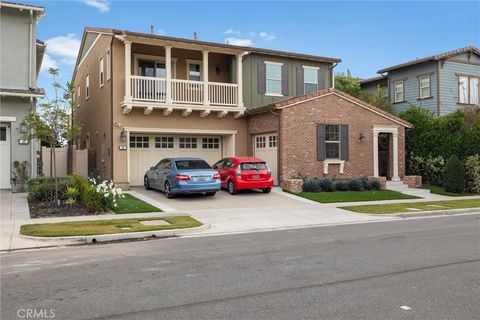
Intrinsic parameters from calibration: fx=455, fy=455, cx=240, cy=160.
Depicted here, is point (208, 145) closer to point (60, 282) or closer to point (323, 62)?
point (323, 62)

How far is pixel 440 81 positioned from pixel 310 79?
32.7 ft

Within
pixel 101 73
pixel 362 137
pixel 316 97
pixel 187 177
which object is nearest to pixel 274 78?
pixel 316 97

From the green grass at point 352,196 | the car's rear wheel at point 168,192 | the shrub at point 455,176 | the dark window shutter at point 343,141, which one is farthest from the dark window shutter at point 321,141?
the car's rear wheel at point 168,192

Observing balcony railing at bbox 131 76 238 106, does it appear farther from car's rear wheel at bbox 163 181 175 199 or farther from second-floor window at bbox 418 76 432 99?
second-floor window at bbox 418 76 432 99

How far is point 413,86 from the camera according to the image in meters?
31.1

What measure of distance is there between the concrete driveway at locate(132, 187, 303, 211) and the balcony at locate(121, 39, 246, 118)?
13.2 feet

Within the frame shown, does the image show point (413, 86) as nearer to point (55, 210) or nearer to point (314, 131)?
point (314, 131)

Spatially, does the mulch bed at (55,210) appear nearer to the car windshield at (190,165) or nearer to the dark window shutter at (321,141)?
the car windshield at (190,165)

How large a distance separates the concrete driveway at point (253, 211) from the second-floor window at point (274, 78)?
6444 mm

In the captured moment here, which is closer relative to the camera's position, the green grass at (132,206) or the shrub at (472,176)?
the green grass at (132,206)

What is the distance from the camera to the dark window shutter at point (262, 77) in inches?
914

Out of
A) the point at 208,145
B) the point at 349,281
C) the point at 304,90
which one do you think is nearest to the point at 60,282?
the point at 349,281

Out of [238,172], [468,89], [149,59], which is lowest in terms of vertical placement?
[238,172]

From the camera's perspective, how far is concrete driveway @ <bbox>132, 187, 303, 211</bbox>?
1574 cm
